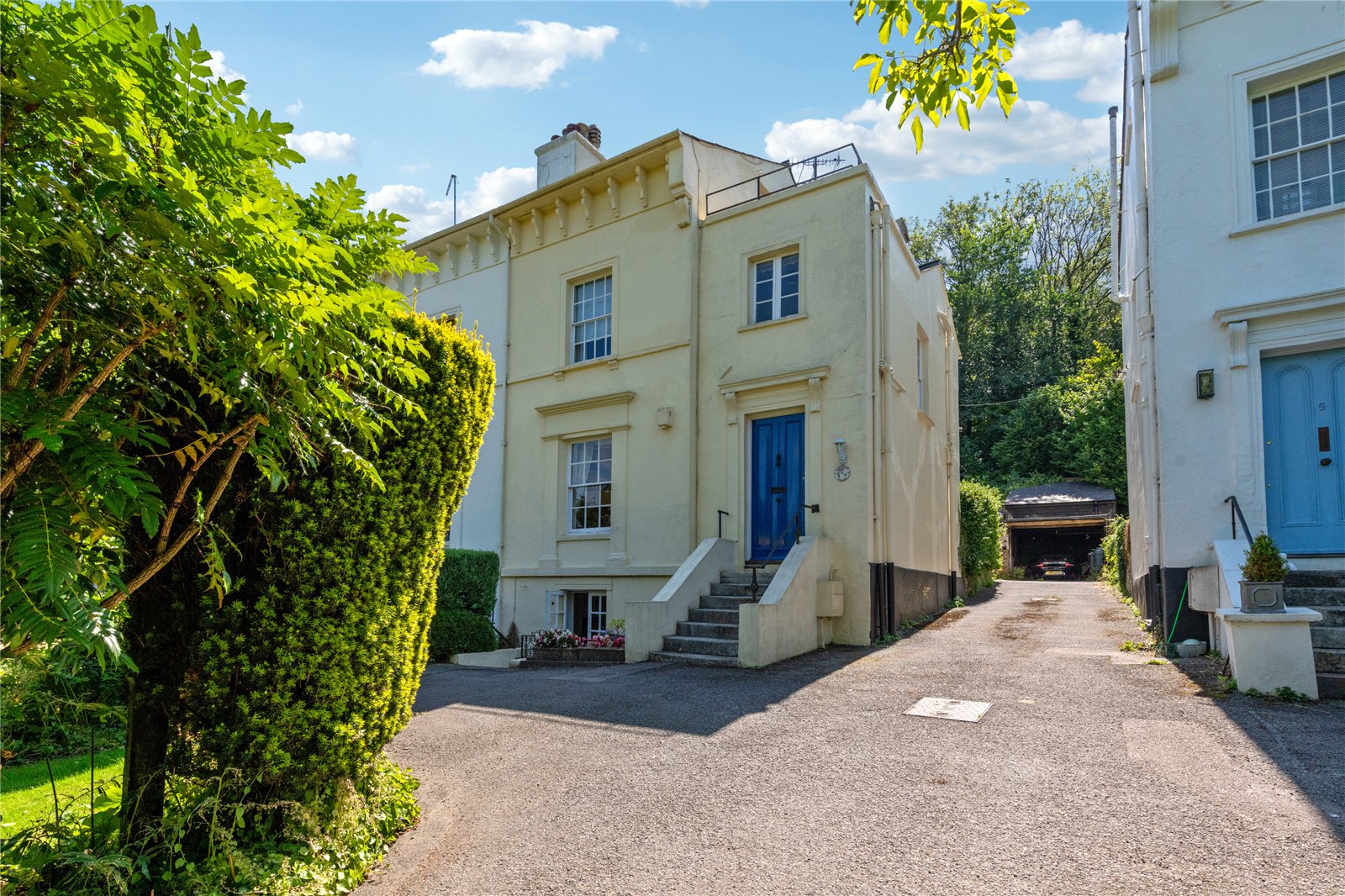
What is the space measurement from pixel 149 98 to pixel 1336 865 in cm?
539

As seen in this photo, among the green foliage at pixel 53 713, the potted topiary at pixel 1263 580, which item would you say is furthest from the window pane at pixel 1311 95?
the green foliage at pixel 53 713

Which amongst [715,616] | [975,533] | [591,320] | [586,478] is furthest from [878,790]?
[975,533]

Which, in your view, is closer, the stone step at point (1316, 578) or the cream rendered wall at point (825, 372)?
the stone step at point (1316, 578)

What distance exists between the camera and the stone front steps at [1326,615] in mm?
6725

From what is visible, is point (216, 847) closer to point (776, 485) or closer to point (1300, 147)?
point (776, 485)

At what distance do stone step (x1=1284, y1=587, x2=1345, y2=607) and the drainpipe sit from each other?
168 cm

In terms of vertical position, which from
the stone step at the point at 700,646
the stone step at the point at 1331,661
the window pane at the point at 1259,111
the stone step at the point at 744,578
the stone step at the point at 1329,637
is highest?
the window pane at the point at 1259,111

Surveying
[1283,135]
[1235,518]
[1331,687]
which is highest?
[1283,135]

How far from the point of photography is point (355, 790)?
4.09 metres

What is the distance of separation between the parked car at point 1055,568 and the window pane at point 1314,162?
19.9 meters

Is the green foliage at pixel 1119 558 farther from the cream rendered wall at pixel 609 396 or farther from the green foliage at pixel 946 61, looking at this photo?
the green foliage at pixel 946 61

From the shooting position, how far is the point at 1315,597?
7684 mm

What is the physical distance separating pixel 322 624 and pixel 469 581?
10.1 m

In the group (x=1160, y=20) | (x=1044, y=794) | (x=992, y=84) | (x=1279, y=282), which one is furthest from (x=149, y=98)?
A: (x=1160, y=20)
